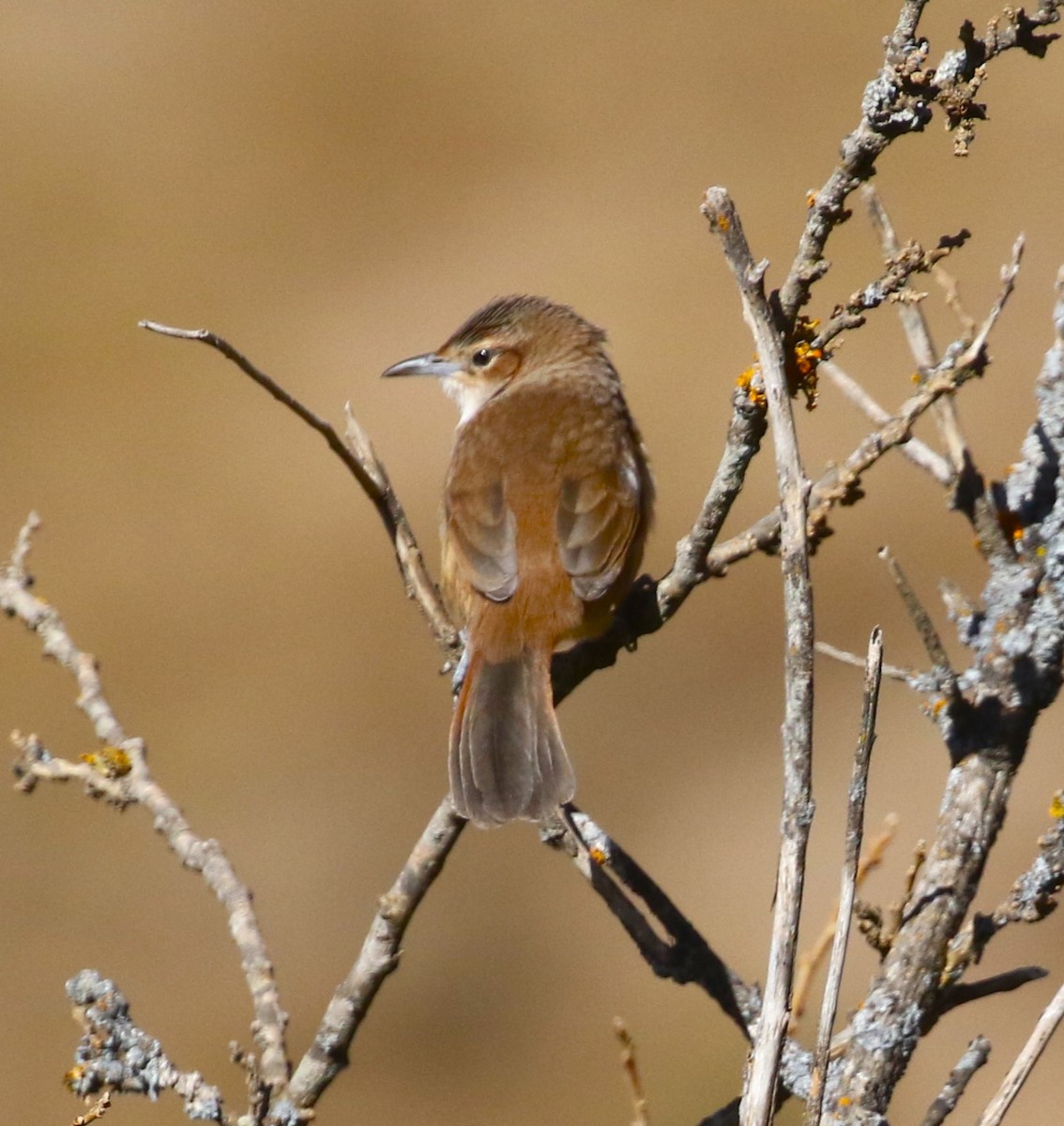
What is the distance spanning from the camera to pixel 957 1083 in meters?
2.29

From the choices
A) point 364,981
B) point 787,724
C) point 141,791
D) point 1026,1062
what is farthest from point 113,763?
point 1026,1062

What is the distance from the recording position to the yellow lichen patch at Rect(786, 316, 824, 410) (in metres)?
2.66

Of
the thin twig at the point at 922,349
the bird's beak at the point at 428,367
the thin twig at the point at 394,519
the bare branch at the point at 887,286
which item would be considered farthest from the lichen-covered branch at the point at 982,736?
the bird's beak at the point at 428,367

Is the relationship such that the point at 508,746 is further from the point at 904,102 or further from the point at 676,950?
the point at 904,102

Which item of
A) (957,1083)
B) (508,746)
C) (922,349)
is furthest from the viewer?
(508,746)

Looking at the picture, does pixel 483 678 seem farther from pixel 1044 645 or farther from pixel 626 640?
pixel 1044 645

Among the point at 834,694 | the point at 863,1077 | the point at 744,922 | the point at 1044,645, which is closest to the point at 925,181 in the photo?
the point at 834,694

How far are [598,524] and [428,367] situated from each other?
1.45 meters

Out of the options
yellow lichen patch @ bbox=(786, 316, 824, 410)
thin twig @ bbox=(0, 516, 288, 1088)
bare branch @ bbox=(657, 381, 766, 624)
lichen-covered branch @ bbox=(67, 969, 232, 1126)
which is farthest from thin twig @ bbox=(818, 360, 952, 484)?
lichen-covered branch @ bbox=(67, 969, 232, 1126)

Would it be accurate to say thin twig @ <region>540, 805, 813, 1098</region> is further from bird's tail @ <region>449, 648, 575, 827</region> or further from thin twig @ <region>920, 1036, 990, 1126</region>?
bird's tail @ <region>449, 648, 575, 827</region>

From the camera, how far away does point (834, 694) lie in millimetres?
9117

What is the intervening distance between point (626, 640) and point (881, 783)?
490cm

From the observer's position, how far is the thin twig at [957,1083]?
2252 mm

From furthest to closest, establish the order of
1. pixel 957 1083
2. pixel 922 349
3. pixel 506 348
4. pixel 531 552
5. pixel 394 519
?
pixel 506 348, pixel 531 552, pixel 922 349, pixel 394 519, pixel 957 1083
